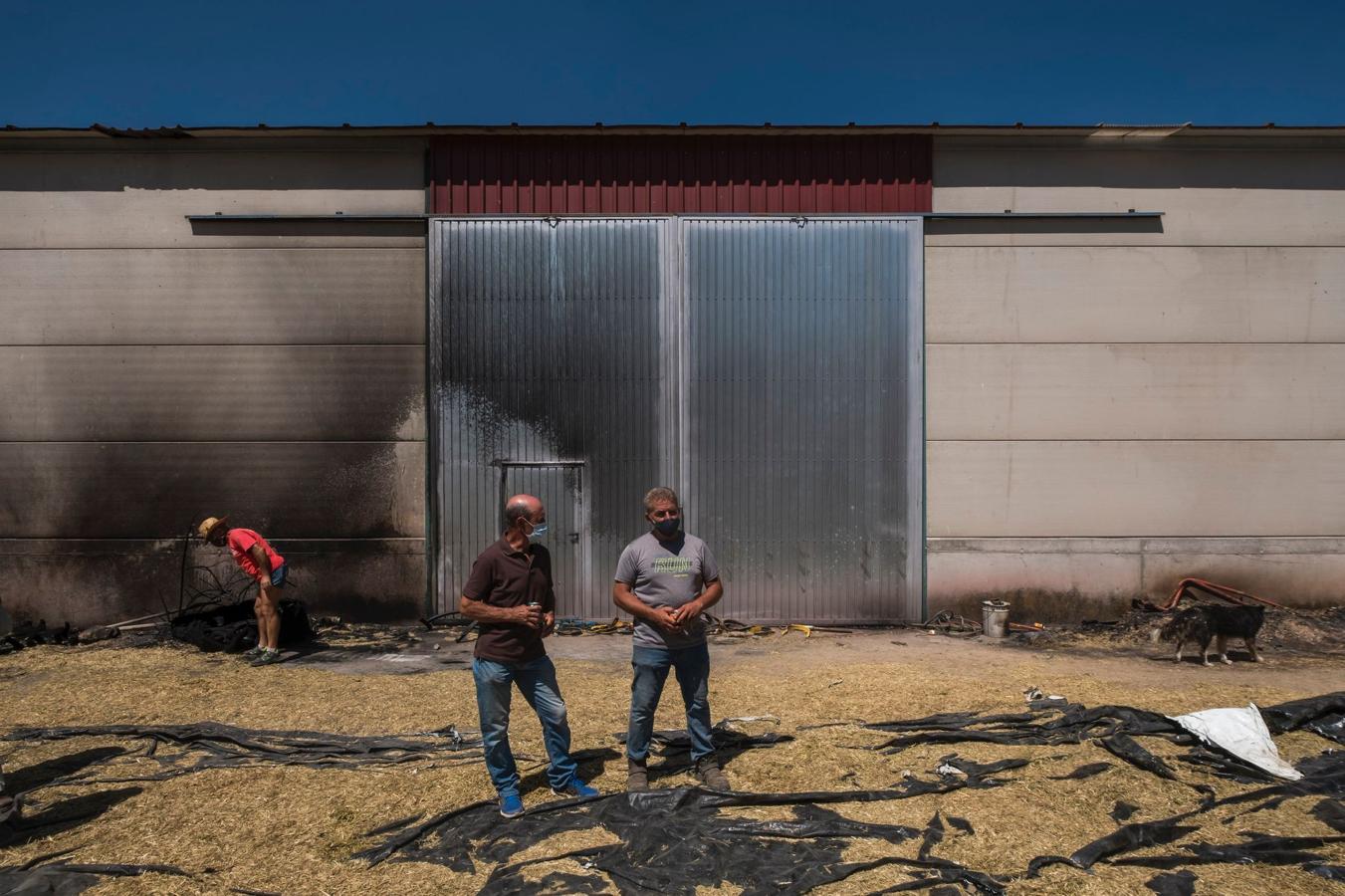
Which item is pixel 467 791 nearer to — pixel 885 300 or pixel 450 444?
pixel 450 444

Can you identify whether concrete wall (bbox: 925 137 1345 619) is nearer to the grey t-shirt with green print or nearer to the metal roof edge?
the metal roof edge

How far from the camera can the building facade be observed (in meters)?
11.6

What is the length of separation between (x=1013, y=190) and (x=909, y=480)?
13.9ft

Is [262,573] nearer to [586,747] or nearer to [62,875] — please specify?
[586,747]

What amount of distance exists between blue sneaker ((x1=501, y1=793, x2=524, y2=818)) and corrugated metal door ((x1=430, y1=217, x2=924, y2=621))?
6.34m

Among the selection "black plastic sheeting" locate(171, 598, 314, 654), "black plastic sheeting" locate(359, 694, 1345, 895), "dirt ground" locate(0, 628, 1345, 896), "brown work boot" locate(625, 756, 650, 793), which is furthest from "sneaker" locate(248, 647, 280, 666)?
"brown work boot" locate(625, 756, 650, 793)

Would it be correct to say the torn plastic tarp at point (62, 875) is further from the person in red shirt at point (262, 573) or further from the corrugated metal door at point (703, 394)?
the corrugated metal door at point (703, 394)

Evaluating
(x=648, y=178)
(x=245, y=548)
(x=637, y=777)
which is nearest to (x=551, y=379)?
(x=648, y=178)

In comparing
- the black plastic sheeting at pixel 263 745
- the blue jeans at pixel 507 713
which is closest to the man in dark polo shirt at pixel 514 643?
the blue jeans at pixel 507 713

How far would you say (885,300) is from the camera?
38.3ft

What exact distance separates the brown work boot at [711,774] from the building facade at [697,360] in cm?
579

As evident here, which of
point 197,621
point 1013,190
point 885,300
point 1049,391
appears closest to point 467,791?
point 197,621

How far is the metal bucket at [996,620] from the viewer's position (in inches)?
429

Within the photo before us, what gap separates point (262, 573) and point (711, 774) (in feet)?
20.8
